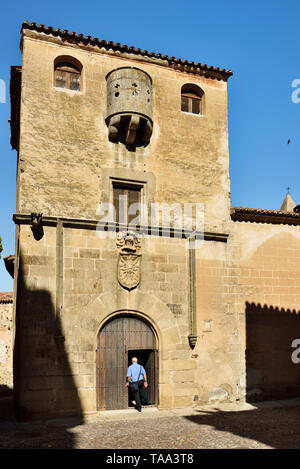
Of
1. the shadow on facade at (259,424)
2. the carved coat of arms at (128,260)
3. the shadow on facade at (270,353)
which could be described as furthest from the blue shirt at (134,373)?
the shadow on facade at (270,353)

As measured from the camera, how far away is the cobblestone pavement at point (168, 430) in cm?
819

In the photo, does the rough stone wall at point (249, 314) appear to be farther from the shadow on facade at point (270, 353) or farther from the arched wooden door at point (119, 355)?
the arched wooden door at point (119, 355)

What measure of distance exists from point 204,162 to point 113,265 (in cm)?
407

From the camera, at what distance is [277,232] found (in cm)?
1388

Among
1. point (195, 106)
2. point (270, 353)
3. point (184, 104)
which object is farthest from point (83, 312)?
point (195, 106)

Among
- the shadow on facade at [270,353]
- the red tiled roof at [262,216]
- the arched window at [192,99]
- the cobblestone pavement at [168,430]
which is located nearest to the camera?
the cobblestone pavement at [168,430]

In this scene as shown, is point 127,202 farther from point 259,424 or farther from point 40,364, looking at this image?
point 259,424

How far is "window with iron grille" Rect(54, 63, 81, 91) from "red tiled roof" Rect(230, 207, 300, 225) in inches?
213

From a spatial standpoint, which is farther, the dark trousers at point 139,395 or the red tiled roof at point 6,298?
the red tiled roof at point 6,298

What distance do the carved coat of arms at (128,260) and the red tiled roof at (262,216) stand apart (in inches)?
126

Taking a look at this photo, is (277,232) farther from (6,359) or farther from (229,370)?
(6,359)

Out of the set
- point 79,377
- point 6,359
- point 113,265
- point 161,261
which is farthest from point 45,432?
point 6,359
